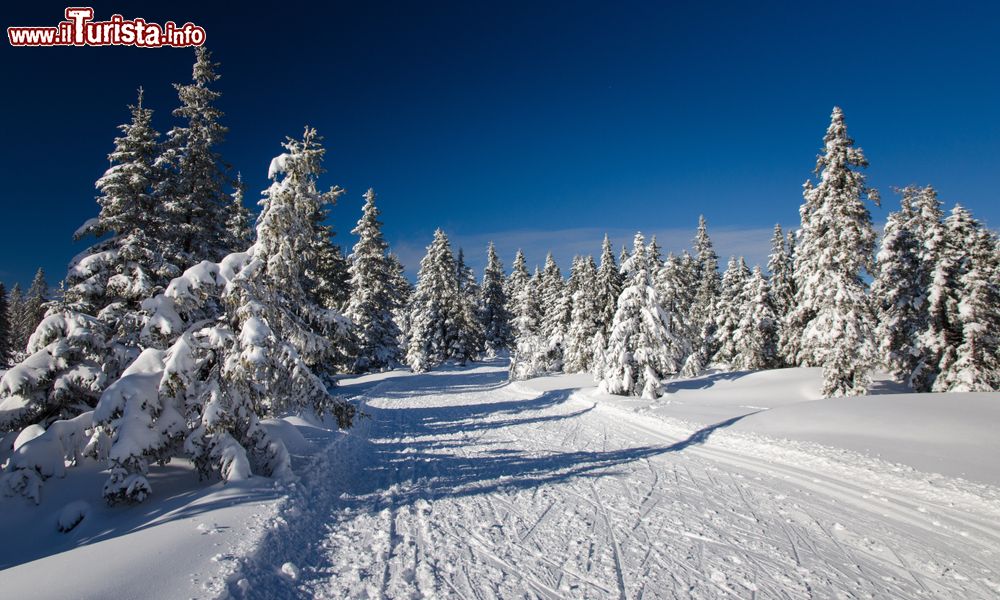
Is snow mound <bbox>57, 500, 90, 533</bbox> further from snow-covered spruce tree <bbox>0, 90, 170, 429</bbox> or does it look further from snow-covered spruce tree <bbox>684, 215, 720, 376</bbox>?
snow-covered spruce tree <bbox>684, 215, 720, 376</bbox>

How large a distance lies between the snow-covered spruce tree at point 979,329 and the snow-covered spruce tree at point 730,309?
15537mm

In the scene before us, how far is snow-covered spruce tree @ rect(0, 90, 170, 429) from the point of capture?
977 centimetres

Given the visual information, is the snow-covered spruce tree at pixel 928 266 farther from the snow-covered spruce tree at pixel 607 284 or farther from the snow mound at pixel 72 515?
the snow mound at pixel 72 515

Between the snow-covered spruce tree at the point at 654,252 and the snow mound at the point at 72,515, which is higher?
the snow-covered spruce tree at the point at 654,252

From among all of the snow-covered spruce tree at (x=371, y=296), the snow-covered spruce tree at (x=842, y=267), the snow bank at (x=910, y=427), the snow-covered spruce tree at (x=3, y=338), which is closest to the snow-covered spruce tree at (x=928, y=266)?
the snow-covered spruce tree at (x=842, y=267)

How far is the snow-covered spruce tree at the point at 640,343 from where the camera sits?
2212 centimetres

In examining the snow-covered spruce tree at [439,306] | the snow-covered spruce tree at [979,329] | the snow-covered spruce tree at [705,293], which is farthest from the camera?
the snow-covered spruce tree at [439,306]

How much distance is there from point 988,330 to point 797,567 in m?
21.8

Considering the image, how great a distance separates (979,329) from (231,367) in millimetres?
27575

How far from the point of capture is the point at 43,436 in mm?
7129

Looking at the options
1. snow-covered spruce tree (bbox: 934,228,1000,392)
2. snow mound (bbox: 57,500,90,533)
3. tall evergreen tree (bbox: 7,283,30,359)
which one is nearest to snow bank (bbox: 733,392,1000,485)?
snow-covered spruce tree (bbox: 934,228,1000,392)

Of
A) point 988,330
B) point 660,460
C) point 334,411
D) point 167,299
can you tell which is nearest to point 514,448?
point 660,460

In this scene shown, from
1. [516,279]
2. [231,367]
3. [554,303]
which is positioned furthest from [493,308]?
[231,367]

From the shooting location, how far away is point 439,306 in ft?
150
